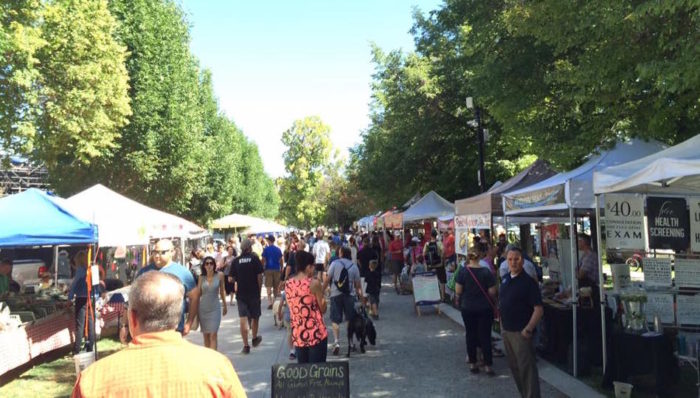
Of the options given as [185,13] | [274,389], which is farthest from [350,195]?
[274,389]

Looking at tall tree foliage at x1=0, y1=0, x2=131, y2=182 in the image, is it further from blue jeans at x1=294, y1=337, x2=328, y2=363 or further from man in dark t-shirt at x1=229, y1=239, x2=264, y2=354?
blue jeans at x1=294, y1=337, x2=328, y2=363

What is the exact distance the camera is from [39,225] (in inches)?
275

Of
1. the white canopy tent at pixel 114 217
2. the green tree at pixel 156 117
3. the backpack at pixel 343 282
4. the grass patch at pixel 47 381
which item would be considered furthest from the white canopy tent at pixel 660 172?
the green tree at pixel 156 117

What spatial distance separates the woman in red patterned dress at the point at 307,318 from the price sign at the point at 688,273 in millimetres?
4812

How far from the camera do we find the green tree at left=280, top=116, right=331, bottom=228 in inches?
2512

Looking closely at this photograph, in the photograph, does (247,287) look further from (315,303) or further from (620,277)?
(620,277)

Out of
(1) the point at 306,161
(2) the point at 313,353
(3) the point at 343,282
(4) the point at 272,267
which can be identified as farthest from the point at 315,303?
(1) the point at 306,161

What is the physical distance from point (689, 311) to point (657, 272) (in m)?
0.66

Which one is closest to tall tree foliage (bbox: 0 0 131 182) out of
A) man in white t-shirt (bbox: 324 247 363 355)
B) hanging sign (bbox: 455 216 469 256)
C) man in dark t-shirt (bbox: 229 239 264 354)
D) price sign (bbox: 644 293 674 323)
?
man in dark t-shirt (bbox: 229 239 264 354)

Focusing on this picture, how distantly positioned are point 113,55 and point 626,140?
1585cm

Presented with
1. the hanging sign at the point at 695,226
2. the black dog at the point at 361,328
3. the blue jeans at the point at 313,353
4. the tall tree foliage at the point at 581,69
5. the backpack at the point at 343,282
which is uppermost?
the tall tree foliage at the point at 581,69

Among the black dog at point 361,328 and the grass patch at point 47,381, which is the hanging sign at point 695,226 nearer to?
the black dog at point 361,328

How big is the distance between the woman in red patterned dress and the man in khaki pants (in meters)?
1.99

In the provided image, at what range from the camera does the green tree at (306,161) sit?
209 feet
